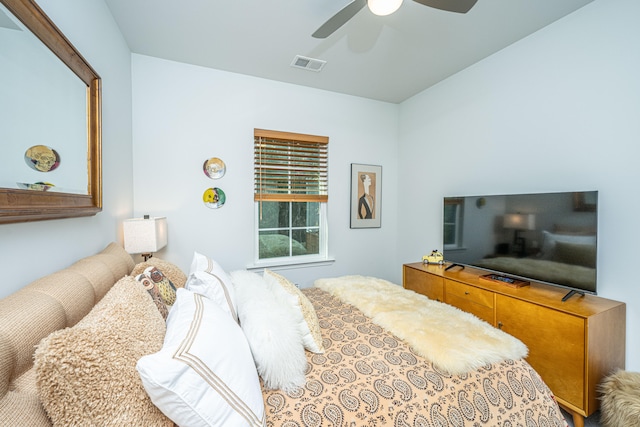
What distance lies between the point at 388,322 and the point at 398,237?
7.85 ft

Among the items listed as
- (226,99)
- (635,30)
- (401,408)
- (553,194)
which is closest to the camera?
(401,408)

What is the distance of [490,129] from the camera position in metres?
2.62

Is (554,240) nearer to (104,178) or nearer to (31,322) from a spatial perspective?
(31,322)

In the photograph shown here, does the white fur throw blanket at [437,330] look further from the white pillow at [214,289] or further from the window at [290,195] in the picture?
the window at [290,195]

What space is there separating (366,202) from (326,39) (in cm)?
197

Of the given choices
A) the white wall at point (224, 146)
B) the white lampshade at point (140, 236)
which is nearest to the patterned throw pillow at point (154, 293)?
the white lampshade at point (140, 236)

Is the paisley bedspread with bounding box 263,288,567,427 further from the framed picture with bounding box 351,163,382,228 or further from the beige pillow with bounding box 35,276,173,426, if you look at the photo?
the framed picture with bounding box 351,163,382,228

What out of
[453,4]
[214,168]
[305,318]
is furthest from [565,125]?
[214,168]

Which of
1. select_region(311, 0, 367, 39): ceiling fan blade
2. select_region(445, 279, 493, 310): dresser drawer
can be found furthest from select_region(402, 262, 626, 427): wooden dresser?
select_region(311, 0, 367, 39): ceiling fan blade

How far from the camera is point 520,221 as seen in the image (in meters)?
2.16

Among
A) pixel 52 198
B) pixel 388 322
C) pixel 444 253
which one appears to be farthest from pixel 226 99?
pixel 444 253

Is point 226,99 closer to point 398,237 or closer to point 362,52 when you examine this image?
point 362,52

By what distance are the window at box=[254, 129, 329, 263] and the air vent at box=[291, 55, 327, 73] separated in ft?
2.35

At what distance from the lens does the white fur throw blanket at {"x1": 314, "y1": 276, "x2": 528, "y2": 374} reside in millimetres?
1207
